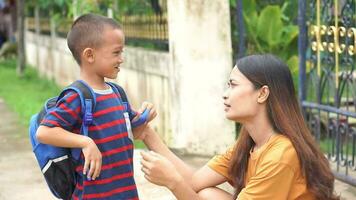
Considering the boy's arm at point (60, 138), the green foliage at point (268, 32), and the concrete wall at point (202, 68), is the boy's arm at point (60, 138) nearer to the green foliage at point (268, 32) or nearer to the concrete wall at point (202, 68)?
the concrete wall at point (202, 68)

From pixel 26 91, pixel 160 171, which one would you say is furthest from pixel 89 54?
pixel 26 91

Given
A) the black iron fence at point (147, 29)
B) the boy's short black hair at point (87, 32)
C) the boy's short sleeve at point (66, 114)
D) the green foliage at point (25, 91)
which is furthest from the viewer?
the green foliage at point (25, 91)

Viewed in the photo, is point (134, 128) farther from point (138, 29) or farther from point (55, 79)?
point (55, 79)

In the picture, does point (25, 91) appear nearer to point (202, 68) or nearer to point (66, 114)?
point (202, 68)

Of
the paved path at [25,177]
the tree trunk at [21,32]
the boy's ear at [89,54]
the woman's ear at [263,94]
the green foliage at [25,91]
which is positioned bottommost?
the green foliage at [25,91]

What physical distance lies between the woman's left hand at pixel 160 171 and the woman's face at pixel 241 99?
12.3 inches

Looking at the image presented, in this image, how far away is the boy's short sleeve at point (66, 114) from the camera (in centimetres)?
248

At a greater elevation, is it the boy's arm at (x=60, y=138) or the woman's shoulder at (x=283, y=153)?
the boy's arm at (x=60, y=138)

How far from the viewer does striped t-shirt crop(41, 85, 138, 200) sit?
8.36 feet

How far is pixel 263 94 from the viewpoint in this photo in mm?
2463

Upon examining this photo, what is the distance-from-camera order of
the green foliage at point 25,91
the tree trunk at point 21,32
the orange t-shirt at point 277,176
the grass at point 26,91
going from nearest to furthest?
the orange t-shirt at point 277,176
the grass at point 26,91
the green foliage at point 25,91
the tree trunk at point 21,32

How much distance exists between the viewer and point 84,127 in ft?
8.33

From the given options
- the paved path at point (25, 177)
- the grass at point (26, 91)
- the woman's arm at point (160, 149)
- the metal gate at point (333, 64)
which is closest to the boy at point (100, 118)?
the woman's arm at point (160, 149)

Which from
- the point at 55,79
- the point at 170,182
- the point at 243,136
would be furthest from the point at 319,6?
the point at 55,79
